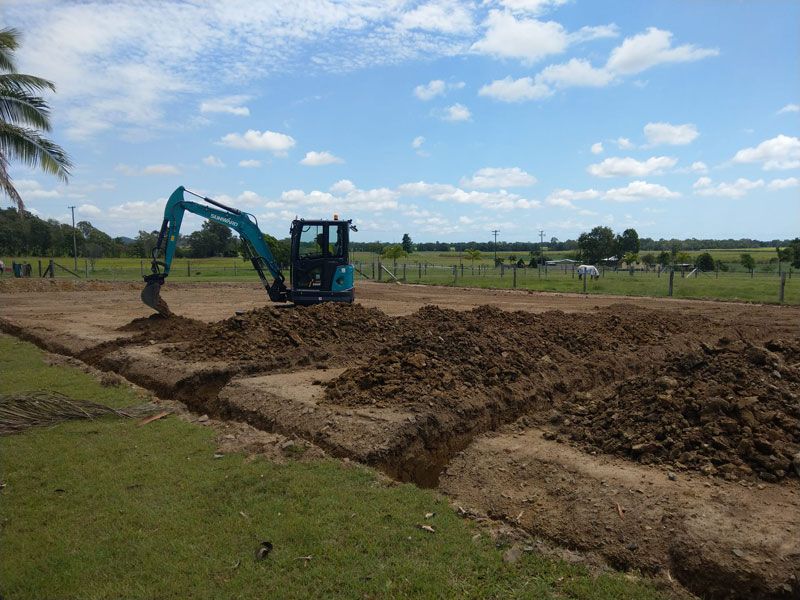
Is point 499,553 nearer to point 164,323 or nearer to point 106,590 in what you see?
point 106,590

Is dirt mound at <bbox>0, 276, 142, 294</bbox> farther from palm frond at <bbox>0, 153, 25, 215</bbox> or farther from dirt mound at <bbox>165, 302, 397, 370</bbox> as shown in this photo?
dirt mound at <bbox>165, 302, 397, 370</bbox>

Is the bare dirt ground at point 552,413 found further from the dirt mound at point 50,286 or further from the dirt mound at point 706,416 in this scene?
the dirt mound at point 50,286

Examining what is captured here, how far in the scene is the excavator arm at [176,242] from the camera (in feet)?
50.8

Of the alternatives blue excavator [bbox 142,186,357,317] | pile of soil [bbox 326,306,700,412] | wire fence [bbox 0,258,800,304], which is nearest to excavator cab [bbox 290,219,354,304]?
blue excavator [bbox 142,186,357,317]

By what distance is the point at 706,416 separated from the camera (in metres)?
6.18

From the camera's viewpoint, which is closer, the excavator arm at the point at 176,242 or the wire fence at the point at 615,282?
the excavator arm at the point at 176,242

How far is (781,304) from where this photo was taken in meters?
22.8

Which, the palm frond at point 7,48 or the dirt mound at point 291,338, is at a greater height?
the palm frond at point 7,48

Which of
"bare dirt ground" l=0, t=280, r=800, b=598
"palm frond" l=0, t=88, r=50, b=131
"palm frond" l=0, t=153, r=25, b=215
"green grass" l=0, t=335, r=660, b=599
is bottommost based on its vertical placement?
"green grass" l=0, t=335, r=660, b=599

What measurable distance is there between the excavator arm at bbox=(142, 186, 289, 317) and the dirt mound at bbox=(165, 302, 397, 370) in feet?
8.78

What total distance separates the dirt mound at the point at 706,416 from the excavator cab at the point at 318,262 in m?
9.80

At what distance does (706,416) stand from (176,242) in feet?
47.0

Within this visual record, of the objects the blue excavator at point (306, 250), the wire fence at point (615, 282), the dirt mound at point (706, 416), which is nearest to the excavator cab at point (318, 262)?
the blue excavator at point (306, 250)

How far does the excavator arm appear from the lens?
15469mm
